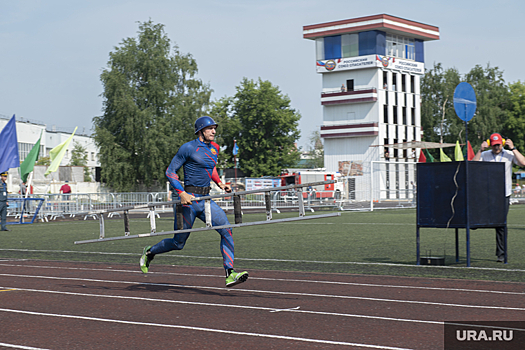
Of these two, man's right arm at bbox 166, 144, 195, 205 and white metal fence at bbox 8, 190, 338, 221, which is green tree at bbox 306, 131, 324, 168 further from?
man's right arm at bbox 166, 144, 195, 205

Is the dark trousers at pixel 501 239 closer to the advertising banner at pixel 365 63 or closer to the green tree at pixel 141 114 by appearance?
the green tree at pixel 141 114

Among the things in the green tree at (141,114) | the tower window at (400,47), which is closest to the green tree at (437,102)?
the tower window at (400,47)

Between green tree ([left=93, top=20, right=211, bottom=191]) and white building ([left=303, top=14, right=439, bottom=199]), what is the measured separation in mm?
16622

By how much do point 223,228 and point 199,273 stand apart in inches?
97.9

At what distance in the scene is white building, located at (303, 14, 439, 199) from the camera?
2527 inches

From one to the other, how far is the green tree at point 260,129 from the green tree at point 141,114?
58.2ft

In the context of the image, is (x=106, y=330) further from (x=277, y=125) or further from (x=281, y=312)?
(x=277, y=125)

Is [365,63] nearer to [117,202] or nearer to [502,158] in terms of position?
[117,202]

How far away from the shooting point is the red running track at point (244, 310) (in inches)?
213

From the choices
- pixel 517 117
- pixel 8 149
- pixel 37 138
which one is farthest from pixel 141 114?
pixel 517 117

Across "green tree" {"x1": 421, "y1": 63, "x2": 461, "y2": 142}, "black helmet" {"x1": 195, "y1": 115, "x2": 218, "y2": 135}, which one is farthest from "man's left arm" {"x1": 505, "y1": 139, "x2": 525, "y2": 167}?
"green tree" {"x1": 421, "y1": 63, "x2": 461, "y2": 142}

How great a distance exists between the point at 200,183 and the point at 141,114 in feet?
151

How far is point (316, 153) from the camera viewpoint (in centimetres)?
10550

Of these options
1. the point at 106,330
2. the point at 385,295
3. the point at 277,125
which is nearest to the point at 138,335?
the point at 106,330
